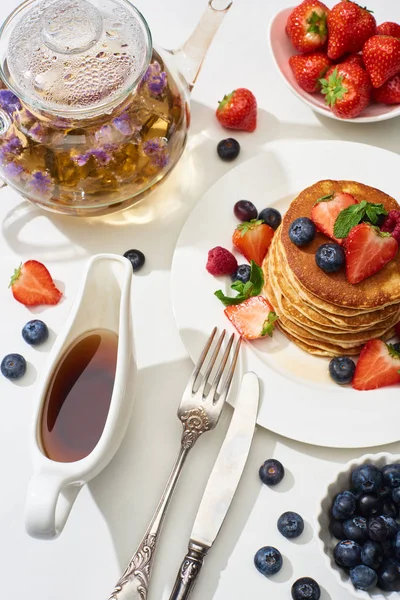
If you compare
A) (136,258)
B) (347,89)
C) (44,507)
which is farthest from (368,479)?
(347,89)

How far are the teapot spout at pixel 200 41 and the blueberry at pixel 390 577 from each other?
1.37m

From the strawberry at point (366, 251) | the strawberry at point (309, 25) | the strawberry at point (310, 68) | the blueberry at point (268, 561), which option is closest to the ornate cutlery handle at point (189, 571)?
the blueberry at point (268, 561)

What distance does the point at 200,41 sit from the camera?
204cm

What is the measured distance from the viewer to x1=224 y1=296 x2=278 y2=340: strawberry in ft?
6.45

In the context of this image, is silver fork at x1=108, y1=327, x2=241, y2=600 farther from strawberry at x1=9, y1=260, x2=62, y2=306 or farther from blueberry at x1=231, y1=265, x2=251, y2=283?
strawberry at x1=9, y1=260, x2=62, y2=306

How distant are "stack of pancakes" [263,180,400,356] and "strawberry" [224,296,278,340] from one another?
4 centimetres

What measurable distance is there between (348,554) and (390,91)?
1342 millimetres

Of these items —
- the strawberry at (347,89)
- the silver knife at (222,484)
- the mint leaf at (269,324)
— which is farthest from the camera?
the strawberry at (347,89)

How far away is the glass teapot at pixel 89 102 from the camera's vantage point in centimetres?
181

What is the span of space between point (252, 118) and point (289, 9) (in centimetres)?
36

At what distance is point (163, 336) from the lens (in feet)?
6.69

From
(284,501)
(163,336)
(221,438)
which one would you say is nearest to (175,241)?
(163,336)

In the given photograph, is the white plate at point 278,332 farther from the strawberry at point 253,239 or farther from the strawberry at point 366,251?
the strawberry at point 366,251

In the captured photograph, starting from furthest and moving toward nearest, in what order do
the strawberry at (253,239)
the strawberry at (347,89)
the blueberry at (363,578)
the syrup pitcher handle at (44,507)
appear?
the strawberry at (347,89)
the strawberry at (253,239)
the blueberry at (363,578)
the syrup pitcher handle at (44,507)
